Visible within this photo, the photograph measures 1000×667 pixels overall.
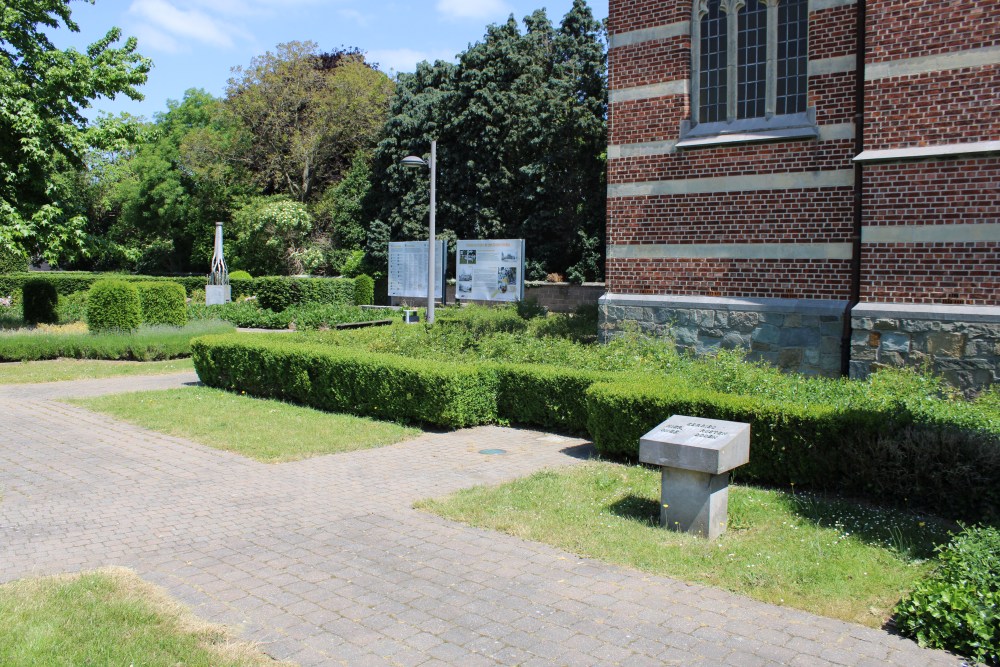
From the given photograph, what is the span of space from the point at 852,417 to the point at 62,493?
7.49 metres

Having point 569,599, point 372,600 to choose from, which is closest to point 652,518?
point 569,599

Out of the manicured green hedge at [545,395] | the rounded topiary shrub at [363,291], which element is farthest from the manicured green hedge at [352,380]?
the rounded topiary shrub at [363,291]

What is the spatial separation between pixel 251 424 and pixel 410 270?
15.6 metres

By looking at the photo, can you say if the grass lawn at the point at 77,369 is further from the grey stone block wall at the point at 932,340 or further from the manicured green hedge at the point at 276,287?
the grey stone block wall at the point at 932,340

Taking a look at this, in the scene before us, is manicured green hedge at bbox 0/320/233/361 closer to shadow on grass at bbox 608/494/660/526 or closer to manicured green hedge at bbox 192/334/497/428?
manicured green hedge at bbox 192/334/497/428

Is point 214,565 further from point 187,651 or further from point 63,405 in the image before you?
point 63,405

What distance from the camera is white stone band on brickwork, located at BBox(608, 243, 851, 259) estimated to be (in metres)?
11.0

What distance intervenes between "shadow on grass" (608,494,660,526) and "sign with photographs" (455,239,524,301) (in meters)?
14.3

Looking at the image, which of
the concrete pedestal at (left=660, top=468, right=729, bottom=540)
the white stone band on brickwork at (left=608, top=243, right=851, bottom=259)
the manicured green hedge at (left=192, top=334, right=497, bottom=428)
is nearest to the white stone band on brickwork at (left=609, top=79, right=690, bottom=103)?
the white stone band on brickwork at (left=608, top=243, right=851, bottom=259)

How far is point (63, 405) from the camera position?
12.1 meters

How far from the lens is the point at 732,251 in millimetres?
11812

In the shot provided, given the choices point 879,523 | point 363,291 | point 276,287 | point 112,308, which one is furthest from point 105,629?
point 363,291

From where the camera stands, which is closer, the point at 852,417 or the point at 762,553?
the point at 762,553

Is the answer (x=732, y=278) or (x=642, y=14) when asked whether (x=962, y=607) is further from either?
(x=642, y=14)
